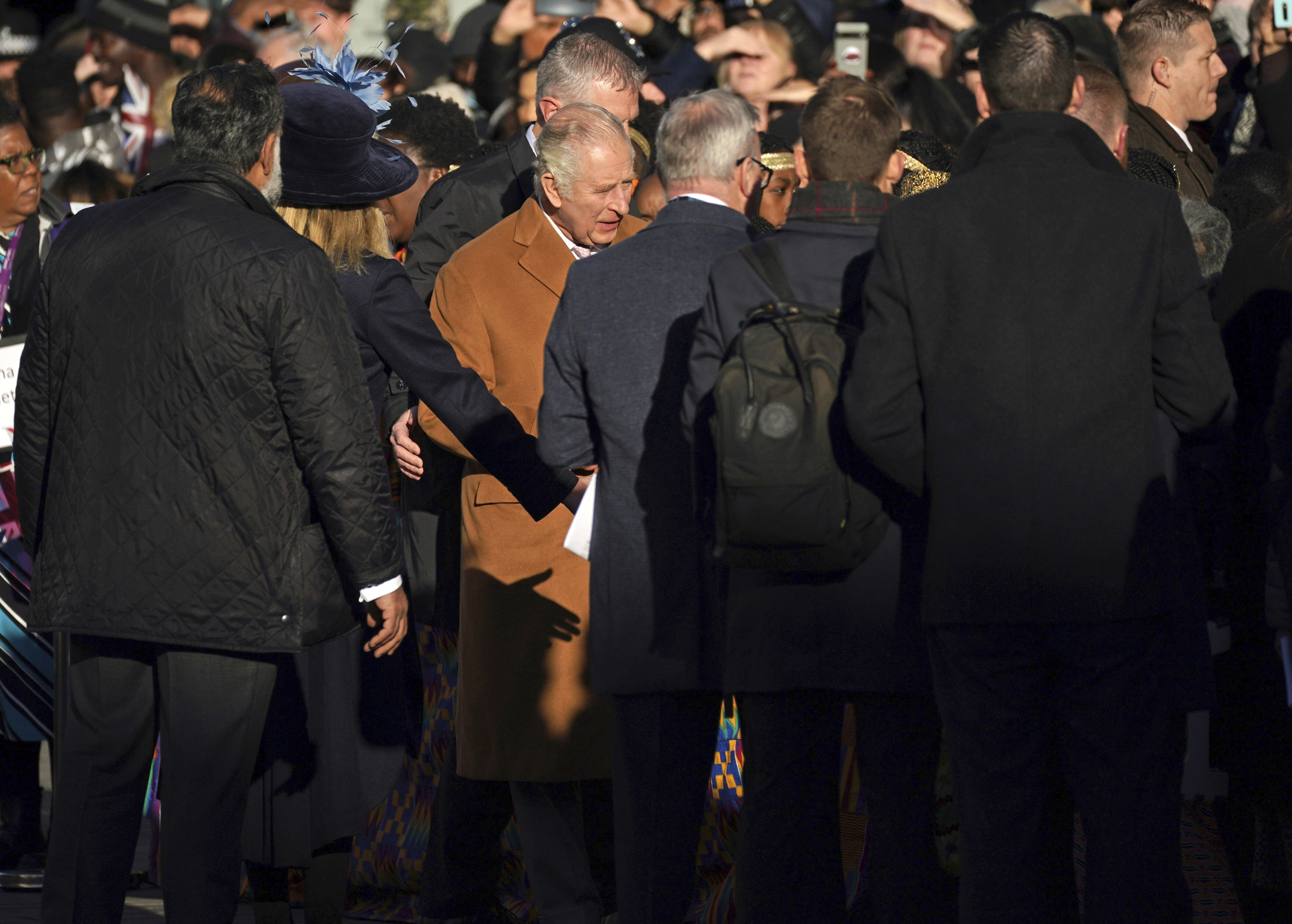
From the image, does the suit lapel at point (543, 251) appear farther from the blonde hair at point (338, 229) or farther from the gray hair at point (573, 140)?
the blonde hair at point (338, 229)

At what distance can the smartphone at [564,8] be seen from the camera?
816 centimetres

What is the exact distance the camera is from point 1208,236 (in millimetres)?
4367

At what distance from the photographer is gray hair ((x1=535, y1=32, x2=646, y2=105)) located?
509 cm

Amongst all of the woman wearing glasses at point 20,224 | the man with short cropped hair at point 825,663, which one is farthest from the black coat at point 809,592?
the woman wearing glasses at point 20,224

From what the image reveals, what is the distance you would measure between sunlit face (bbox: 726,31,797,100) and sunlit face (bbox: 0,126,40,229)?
3316mm

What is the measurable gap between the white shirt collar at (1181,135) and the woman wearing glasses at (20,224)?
12.3ft

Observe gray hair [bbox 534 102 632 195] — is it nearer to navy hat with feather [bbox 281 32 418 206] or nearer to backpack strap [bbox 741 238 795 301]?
navy hat with feather [bbox 281 32 418 206]

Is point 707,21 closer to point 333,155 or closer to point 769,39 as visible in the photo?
point 769,39

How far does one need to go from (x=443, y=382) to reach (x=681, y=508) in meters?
0.73

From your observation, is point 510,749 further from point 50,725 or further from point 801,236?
point 50,725

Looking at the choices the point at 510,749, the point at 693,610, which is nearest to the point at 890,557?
the point at 693,610

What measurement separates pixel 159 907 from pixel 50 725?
0.77 metres

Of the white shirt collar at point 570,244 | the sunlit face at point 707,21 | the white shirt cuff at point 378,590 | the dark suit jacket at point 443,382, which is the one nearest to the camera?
the white shirt cuff at point 378,590

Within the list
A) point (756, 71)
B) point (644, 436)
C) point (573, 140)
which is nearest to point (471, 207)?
point (573, 140)
